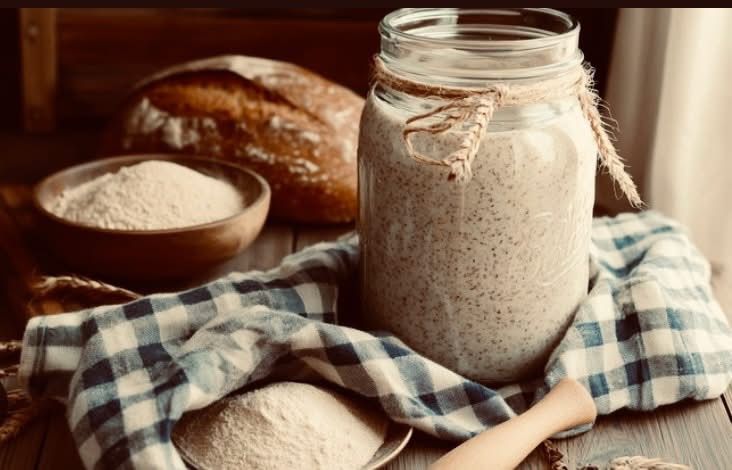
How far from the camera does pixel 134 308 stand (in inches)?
37.7

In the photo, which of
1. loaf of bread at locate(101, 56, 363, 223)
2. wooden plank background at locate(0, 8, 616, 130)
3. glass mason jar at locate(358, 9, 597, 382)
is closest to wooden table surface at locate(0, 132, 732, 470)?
glass mason jar at locate(358, 9, 597, 382)

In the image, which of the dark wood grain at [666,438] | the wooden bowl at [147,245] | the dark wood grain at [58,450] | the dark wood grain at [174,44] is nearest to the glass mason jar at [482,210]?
the dark wood grain at [666,438]

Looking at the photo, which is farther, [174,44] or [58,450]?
[174,44]

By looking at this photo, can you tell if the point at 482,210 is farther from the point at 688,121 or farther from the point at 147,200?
the point at 688,121

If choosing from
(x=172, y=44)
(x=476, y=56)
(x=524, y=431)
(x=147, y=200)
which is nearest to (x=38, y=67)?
(x=172, y=44)

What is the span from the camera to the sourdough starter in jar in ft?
2.95

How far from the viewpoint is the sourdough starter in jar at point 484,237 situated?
35.4 inches

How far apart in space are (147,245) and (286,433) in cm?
36

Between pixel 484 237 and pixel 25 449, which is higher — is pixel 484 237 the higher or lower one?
the higher one

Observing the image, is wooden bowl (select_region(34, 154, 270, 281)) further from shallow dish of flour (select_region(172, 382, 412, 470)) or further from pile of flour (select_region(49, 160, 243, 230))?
shallow dish of flour (select_region(172, 382, 412, 470))

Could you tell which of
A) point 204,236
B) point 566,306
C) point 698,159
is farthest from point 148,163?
point 698,159

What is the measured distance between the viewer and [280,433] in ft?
2.76

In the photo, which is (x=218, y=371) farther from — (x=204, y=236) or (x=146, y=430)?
(x=204, y=236)

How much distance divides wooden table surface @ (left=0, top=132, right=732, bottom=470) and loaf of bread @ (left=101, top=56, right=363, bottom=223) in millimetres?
548
